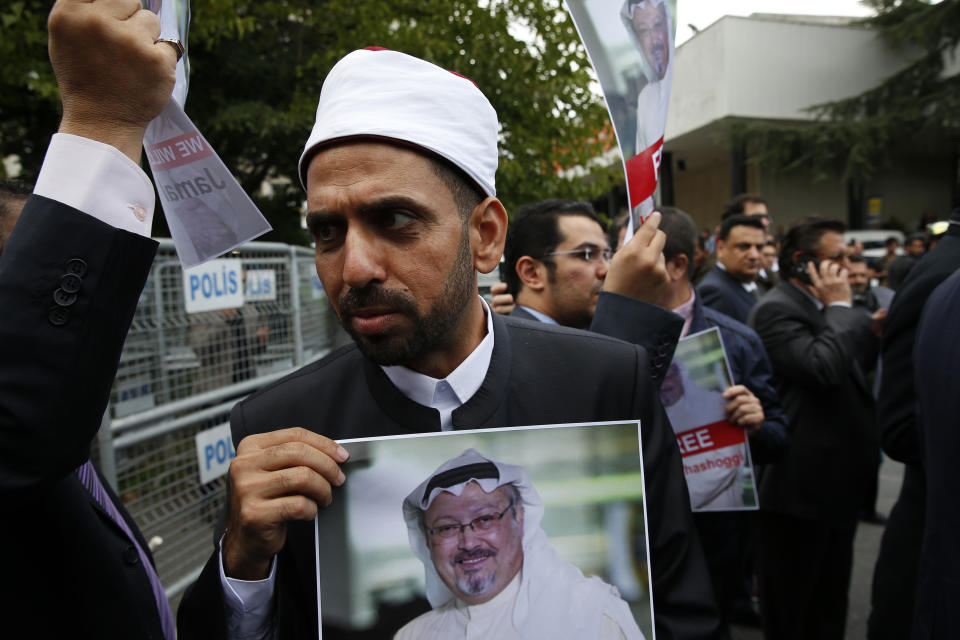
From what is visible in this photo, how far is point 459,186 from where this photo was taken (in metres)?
1.33

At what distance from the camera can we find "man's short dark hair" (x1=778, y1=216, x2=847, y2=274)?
402 centimetres

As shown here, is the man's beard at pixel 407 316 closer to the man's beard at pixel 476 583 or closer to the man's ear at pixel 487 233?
the man's ear at pixel 487 233

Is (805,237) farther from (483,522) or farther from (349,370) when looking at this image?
(483,522)

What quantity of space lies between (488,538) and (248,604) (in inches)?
17.7

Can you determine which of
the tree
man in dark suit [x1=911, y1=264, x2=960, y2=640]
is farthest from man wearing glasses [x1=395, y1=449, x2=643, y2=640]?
the tree

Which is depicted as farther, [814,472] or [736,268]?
[736,268]

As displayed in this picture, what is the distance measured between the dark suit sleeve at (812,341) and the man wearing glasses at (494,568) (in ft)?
8.74

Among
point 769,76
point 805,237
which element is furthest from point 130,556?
point 769,76

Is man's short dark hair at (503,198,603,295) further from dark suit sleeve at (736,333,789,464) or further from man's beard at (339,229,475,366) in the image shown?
man's beard at (339,229,475,366)

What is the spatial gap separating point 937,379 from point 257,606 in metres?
1.61

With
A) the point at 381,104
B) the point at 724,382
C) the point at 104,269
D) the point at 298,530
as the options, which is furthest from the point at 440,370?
the point at 724,382

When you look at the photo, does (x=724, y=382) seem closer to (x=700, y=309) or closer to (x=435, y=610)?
(x=700, y=309)

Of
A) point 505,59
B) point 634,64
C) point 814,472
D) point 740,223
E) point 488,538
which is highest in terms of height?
point 505,59

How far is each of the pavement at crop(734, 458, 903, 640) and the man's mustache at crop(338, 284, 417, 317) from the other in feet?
11.7
